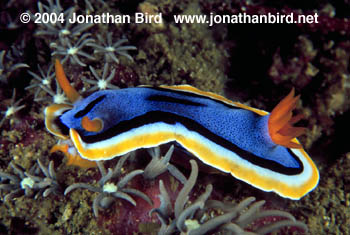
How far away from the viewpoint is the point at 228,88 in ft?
15.0

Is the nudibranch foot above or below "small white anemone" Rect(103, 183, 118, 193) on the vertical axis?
above

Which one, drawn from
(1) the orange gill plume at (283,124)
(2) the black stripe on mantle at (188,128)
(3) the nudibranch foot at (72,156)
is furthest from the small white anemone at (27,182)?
(1) the orange gill plume at (283,124)

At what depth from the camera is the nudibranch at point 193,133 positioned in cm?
292

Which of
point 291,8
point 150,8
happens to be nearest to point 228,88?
point 291,8

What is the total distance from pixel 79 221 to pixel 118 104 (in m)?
1.41

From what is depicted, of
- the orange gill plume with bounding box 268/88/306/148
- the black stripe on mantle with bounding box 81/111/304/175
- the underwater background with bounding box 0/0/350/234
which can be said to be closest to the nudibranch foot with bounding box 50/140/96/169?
the underwater background with bounding box 0/0/350/234

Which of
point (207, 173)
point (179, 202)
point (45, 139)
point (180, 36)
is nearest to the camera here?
point (179, 202)

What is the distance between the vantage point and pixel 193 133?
3.05m

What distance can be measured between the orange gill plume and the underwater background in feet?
2.60

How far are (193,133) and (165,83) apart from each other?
140 centimetres

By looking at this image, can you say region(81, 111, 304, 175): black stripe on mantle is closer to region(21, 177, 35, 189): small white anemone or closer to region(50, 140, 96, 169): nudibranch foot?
region(50, 140, 96, 169): nudibranch foot

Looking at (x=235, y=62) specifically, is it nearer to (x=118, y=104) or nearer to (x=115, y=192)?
(x=118, y=104)

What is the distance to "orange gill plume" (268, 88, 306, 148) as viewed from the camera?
282cm

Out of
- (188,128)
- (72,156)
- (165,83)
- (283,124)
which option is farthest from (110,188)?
(283,124)
